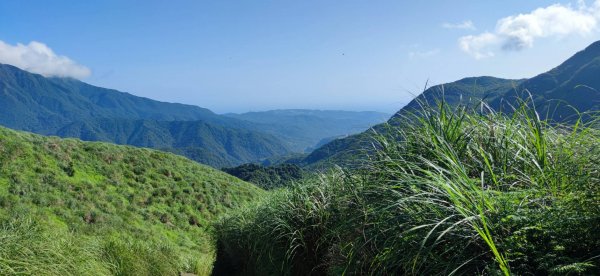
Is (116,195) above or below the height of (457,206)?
below

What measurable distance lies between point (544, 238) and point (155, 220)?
22.2m

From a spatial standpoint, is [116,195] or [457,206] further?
[116,195]

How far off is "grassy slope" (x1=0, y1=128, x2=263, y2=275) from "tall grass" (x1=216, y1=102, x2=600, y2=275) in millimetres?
4329

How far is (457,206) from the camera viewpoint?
2332 mm

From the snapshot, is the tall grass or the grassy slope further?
the grassy slope

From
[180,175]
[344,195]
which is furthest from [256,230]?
[180,175]

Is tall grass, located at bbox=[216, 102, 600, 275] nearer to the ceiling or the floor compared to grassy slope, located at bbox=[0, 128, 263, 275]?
nearer to the ceiling

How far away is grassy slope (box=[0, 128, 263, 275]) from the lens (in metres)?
16.0

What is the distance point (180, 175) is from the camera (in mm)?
29672

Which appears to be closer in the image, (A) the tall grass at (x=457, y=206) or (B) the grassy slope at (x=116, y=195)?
(A) the tall grass at (x=457, y=206)

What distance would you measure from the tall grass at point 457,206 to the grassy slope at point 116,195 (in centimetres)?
433

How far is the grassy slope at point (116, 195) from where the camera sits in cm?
1602

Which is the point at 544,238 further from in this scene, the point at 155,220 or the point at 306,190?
the point at 155,220

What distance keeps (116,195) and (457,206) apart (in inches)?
921
